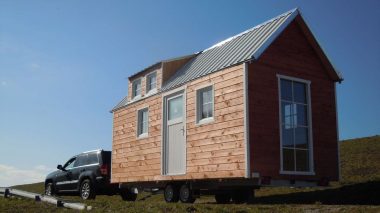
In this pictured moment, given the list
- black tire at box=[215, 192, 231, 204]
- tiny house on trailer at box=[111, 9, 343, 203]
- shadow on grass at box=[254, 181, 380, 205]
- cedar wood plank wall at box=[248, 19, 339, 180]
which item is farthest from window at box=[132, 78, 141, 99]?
cedar wood plank wall at box=[248, 19, 339, 180]

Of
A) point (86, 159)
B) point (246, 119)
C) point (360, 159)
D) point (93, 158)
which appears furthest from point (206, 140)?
point (360, 159)

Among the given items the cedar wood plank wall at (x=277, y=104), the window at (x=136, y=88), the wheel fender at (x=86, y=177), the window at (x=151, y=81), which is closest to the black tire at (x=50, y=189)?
the wheel fender at (x=86, y=177)

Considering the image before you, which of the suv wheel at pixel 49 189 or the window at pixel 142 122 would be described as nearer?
the window at pixel 142 122

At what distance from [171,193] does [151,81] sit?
5442 mm

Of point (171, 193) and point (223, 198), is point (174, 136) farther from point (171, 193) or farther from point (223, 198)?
point (223, 198)

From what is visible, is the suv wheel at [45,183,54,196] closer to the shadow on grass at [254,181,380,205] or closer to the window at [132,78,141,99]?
the window at [132,78,141,99]

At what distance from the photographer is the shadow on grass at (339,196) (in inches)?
583

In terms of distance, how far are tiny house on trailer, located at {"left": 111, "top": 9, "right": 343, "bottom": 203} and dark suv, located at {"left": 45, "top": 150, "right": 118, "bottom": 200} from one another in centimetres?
197

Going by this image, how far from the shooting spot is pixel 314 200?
51.3 feet

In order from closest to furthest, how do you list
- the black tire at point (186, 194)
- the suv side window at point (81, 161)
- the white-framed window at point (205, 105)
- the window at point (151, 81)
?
the white-framed window at point (205, 105)
the black tire at point (186, 194)
the window at point (151, 81)
the suv side window at point (81, 161)

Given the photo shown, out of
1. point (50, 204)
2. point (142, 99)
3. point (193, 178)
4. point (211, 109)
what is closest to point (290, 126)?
point (211, 109)

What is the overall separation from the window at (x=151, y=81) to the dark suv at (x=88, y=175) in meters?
3.55

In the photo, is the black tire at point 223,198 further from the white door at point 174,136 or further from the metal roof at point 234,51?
the metal roof at point 234,51

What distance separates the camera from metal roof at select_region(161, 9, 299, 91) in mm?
14641
